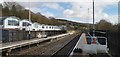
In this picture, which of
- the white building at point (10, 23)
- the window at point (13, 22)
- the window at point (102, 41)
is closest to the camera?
the window at point (102, 41)

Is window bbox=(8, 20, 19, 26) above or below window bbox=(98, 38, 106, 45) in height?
above

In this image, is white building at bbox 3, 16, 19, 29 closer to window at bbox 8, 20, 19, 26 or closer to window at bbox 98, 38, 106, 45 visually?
window at bbox 8, 20, 19, 26

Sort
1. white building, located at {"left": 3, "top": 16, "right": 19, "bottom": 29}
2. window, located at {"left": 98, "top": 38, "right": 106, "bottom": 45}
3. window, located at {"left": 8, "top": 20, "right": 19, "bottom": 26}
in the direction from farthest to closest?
window, located at {"left": 8, "top": 20, "right": 19, "bottom": 26} → white building, located at {"left": 3, "top": 16, "right": 19, "bottom": 29} → window, located at {"left": 98, "top": 38, "right": 106, "bottom": 45}

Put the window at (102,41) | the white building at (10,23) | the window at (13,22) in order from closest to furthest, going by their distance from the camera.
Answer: the window at (102,41), the white building at (10,23), the window at (13,22)

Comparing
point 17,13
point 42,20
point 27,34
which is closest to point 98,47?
point 27,34

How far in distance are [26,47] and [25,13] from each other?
175 ft

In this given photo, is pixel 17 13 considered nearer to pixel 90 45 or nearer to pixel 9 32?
pixel 9 32

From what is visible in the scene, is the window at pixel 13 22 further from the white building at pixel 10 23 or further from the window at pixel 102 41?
the window at pixel 102 41

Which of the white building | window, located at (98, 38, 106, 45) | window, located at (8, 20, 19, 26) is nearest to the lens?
window, located at (98, 38, 106, 45)

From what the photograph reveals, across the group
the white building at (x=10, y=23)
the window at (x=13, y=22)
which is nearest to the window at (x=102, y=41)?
the white building at (x=10, y=23)

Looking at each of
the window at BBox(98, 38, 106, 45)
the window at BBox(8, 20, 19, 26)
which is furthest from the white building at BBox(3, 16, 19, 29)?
the window at BBox(98, 38, 106, 45)

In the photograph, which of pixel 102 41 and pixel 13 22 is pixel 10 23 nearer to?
pixel 13 22

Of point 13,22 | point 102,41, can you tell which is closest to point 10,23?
point 13,22

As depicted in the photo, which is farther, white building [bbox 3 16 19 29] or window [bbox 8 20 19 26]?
window [bbox 8 20 19 26]
